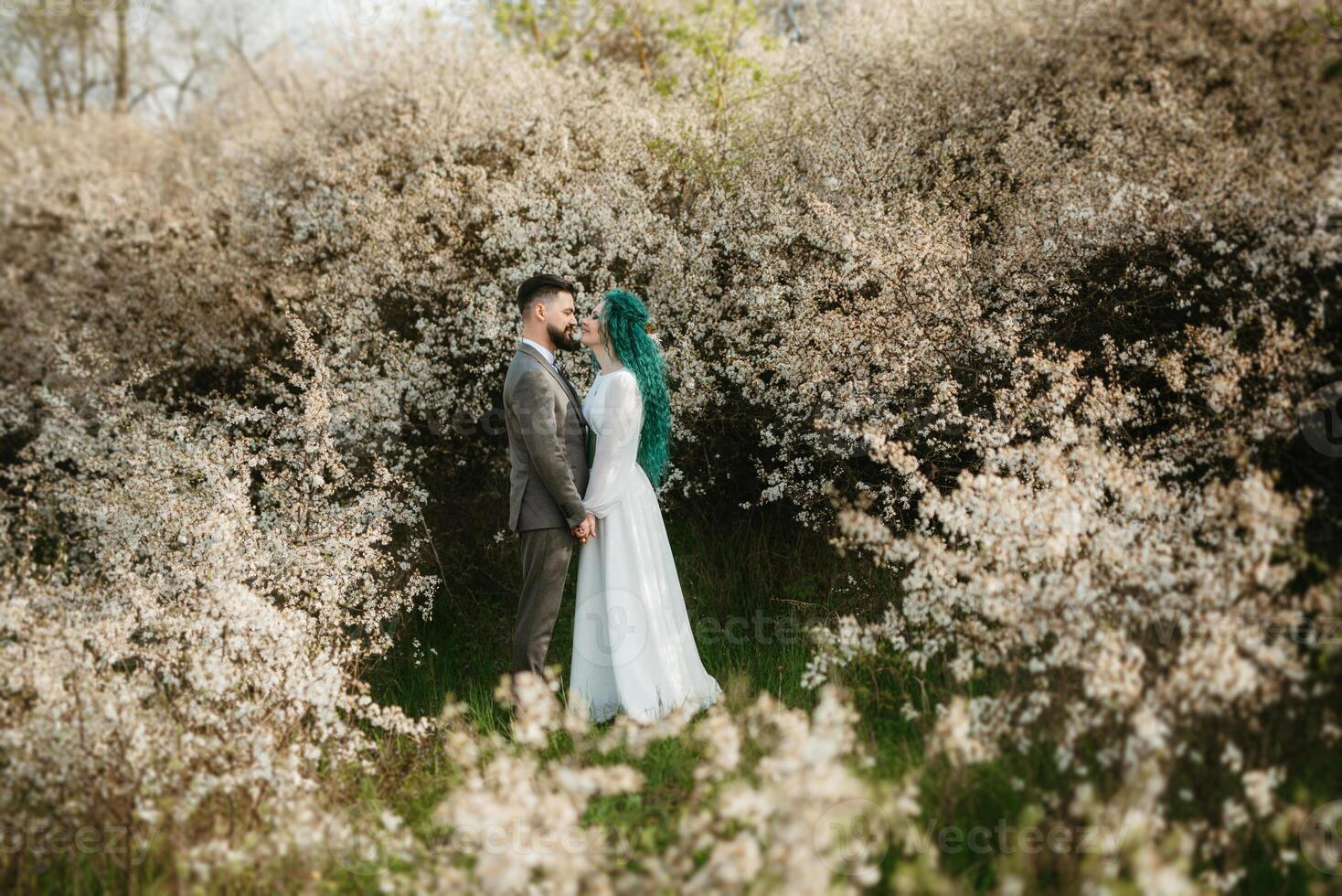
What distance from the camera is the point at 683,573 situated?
22.2 ft

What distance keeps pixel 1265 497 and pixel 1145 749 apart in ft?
3.47

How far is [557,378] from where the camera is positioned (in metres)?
5.14

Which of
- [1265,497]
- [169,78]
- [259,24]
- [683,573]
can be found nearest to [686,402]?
[683,573]

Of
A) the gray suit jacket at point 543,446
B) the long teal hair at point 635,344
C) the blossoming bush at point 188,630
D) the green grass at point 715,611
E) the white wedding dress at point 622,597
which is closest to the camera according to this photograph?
the blossoming bush at point 188,630

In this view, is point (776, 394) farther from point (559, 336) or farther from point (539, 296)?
point (539, 296)

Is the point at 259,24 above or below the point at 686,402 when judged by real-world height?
above

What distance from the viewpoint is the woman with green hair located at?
5.06 metres

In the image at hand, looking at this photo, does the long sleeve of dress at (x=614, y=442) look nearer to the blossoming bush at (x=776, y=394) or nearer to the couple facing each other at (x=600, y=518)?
the couple facing each other at (x=600, y=518)

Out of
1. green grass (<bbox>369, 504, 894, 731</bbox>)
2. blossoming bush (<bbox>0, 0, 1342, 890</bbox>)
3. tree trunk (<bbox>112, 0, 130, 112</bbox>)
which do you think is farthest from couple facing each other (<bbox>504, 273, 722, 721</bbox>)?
tree trunk (<bbox>112, 0, 130, 112</bbox>)

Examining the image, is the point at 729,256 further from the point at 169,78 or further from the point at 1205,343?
the point at 169,78

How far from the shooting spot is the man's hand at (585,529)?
5.03 meters

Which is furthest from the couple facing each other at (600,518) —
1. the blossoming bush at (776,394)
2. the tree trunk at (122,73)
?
the tree trunk at (122,73)

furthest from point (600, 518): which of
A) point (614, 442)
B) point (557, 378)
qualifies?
point (557, 378)

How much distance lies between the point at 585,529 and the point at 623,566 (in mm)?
314
